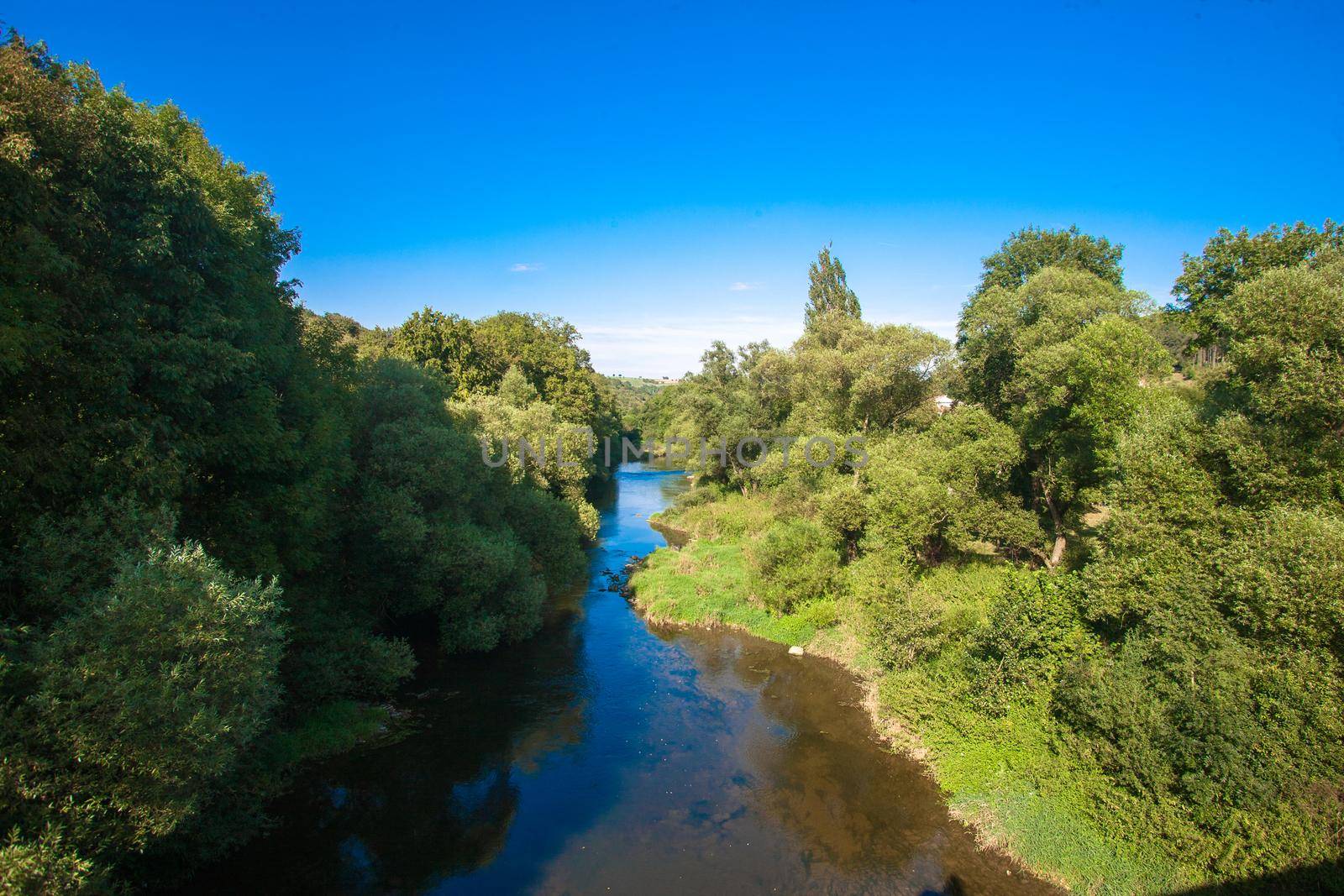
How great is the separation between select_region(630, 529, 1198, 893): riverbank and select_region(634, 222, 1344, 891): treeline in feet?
0.20

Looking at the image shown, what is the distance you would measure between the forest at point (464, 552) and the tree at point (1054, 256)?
999 cm

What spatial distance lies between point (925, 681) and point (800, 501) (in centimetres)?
1764

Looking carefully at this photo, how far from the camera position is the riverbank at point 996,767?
→ 1333 cm

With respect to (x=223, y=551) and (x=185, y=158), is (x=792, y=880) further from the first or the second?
(x=185, y=158)

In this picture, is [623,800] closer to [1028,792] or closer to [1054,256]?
[1028,792]

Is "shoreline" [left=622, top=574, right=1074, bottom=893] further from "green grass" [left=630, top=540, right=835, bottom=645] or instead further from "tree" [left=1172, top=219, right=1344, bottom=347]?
"tree" [left=1172, top=219, right=1344, bottom=347]

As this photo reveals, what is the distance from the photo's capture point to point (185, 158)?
15273 mm

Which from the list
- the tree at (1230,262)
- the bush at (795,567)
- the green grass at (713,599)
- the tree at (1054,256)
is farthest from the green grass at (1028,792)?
the tree at (1054,256)

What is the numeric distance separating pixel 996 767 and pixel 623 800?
9.89m

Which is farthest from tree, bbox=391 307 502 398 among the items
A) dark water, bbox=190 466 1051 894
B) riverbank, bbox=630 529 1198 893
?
riverbank, bbox=630 529 1198 893

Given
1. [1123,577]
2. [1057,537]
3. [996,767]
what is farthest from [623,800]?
[1057,537]

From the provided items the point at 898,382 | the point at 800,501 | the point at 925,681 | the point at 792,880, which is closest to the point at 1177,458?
the point at 925,681

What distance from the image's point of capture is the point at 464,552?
23.1 m

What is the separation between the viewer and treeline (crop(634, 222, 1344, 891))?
12445mm
